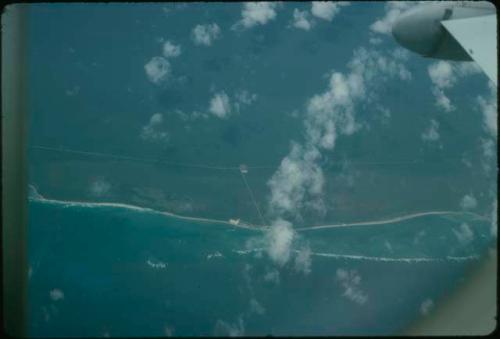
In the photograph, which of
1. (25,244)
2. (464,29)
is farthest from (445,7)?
(25,244)

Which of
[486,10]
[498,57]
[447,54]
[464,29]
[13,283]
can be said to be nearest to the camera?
[498,57]

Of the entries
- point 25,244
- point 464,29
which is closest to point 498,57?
point 464,29

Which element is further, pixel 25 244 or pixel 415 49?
pixel 415 49

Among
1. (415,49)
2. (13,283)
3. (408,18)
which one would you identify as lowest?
(13,283)

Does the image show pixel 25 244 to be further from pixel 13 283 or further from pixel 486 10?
pixel 486 10

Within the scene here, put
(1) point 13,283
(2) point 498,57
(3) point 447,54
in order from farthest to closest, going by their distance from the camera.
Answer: (3) point 447,54, (1) point 13,283, (2) point 498,57

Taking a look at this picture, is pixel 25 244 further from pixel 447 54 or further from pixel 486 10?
pixel 486 10

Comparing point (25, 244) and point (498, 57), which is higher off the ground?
point (498, 57)
